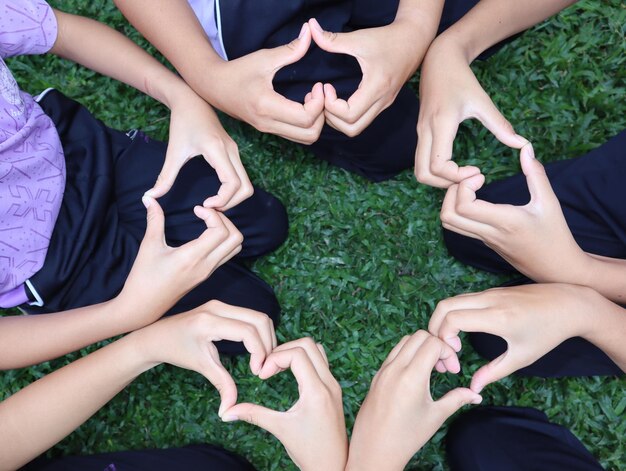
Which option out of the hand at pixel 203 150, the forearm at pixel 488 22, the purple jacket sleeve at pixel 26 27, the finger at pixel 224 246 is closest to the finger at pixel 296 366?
the finger at pixel 224 246

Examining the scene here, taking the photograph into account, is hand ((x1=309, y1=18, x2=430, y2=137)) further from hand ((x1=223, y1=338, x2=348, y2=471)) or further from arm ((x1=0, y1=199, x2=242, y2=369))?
hand ((x1=223, y1=338, x2=348, y2=471))

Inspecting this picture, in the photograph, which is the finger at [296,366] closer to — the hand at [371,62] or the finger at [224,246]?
the finger at [224,246]

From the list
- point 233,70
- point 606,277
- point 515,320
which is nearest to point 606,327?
point 606,277

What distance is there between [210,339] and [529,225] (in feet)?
2.21

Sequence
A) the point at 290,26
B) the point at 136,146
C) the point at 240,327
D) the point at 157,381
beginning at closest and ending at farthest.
Answer: the point at 240,327 < the point at 290,26 < the point at 136,146 < the point at 157,381

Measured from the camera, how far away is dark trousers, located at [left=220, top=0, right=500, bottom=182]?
132 cm

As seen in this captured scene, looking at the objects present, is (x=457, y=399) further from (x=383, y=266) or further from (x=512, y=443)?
(x=383, y=266)

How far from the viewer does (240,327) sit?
119cm

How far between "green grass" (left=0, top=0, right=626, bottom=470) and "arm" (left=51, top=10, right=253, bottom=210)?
1.43 ft

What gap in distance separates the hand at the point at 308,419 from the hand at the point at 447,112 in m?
0.47

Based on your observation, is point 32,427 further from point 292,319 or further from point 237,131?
point 237,131

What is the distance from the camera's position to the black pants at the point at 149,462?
1478mm

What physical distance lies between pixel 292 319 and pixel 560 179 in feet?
2.67

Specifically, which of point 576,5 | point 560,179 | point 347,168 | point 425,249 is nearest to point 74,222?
point 347,168
